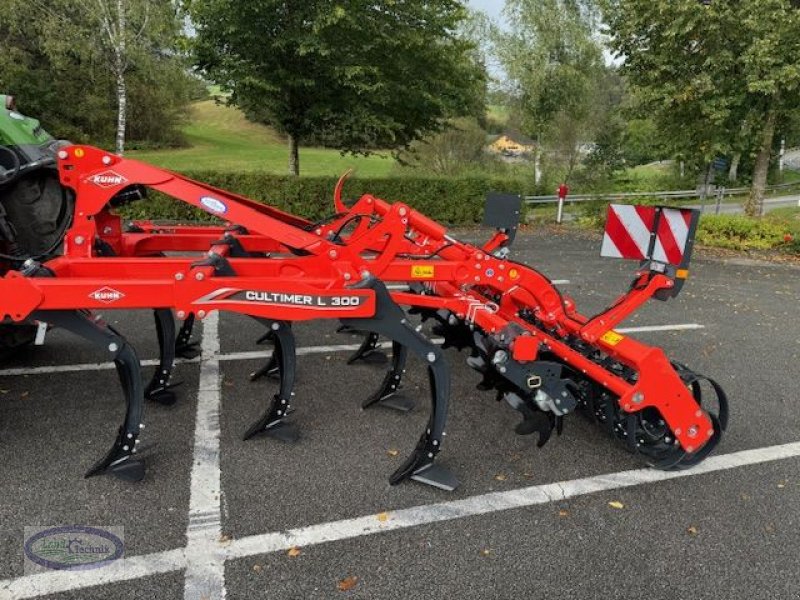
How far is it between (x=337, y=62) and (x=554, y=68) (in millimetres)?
11550

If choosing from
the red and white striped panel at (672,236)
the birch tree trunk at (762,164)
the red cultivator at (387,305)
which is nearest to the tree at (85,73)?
the red cultivator at (387,305)

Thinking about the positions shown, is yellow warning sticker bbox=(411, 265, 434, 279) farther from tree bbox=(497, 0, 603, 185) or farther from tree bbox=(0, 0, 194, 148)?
tree bbox=(497, 0, 603, 185)

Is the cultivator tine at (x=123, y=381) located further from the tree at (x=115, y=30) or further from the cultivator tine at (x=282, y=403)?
the tree at (x=115, y=30)

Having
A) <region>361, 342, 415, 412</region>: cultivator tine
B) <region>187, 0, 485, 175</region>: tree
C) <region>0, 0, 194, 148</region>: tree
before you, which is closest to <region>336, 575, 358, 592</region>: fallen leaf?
<region>361, 342, 415, 412</region>: cultivator tine

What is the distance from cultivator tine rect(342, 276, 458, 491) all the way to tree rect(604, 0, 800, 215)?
11.3m

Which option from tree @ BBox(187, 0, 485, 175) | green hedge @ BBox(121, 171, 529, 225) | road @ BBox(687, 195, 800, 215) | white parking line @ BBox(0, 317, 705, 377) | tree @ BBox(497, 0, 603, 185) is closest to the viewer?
white parking line @ BBox(0, 317, 705, 377)

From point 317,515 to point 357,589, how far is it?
1.86ft

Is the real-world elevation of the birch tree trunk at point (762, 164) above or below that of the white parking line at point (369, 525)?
above

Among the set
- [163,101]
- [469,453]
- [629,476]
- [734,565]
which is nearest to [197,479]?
[469,453]

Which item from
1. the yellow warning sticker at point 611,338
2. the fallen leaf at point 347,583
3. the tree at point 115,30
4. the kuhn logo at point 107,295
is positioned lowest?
the fallen leaf at point 347,583

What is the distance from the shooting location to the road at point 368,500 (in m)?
2.70

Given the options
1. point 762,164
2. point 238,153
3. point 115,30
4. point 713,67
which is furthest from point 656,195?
point 238,153

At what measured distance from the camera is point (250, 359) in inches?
207

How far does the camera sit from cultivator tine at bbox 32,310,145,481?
128 inches
